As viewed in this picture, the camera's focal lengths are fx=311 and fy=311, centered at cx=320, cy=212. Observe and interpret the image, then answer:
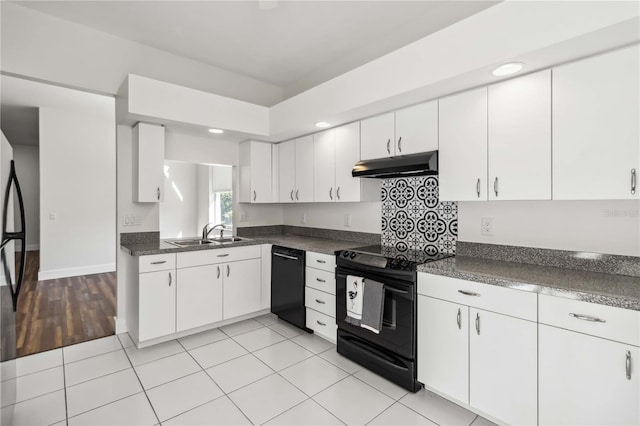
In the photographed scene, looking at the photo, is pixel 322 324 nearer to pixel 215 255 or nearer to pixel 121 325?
pixel 215 255

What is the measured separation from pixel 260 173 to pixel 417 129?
204cm

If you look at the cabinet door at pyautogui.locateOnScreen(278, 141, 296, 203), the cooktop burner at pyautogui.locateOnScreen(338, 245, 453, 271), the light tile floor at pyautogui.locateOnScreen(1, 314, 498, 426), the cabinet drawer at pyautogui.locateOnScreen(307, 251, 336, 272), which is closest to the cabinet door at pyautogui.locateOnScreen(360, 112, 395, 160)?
the cooktop burner at pyautogui.locateOnScreen(338, 245, 453, 271)

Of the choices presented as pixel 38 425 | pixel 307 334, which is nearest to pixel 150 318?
pixel 38 425

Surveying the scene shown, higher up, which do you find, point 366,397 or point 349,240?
point 349,240

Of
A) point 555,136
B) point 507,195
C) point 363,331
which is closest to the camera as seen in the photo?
point 555,136

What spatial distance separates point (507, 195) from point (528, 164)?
0.22 metres

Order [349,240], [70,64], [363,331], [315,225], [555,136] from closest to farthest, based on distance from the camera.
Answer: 1. [555,136]
2. [363,331]
3. [70,64]
4. [349,240]
5. [315,225]

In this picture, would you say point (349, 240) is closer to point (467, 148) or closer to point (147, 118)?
point (467, 148)

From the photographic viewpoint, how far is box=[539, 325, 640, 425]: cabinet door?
1.38m

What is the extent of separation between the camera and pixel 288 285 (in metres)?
3.27

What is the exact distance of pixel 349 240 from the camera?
11.5ft

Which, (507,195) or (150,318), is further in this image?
(150,318)

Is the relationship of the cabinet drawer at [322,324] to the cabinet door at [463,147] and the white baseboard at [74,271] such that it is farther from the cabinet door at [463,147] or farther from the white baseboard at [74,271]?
the white baseboard at [74,271]

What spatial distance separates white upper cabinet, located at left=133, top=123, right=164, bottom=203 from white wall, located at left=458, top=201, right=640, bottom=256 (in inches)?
113
